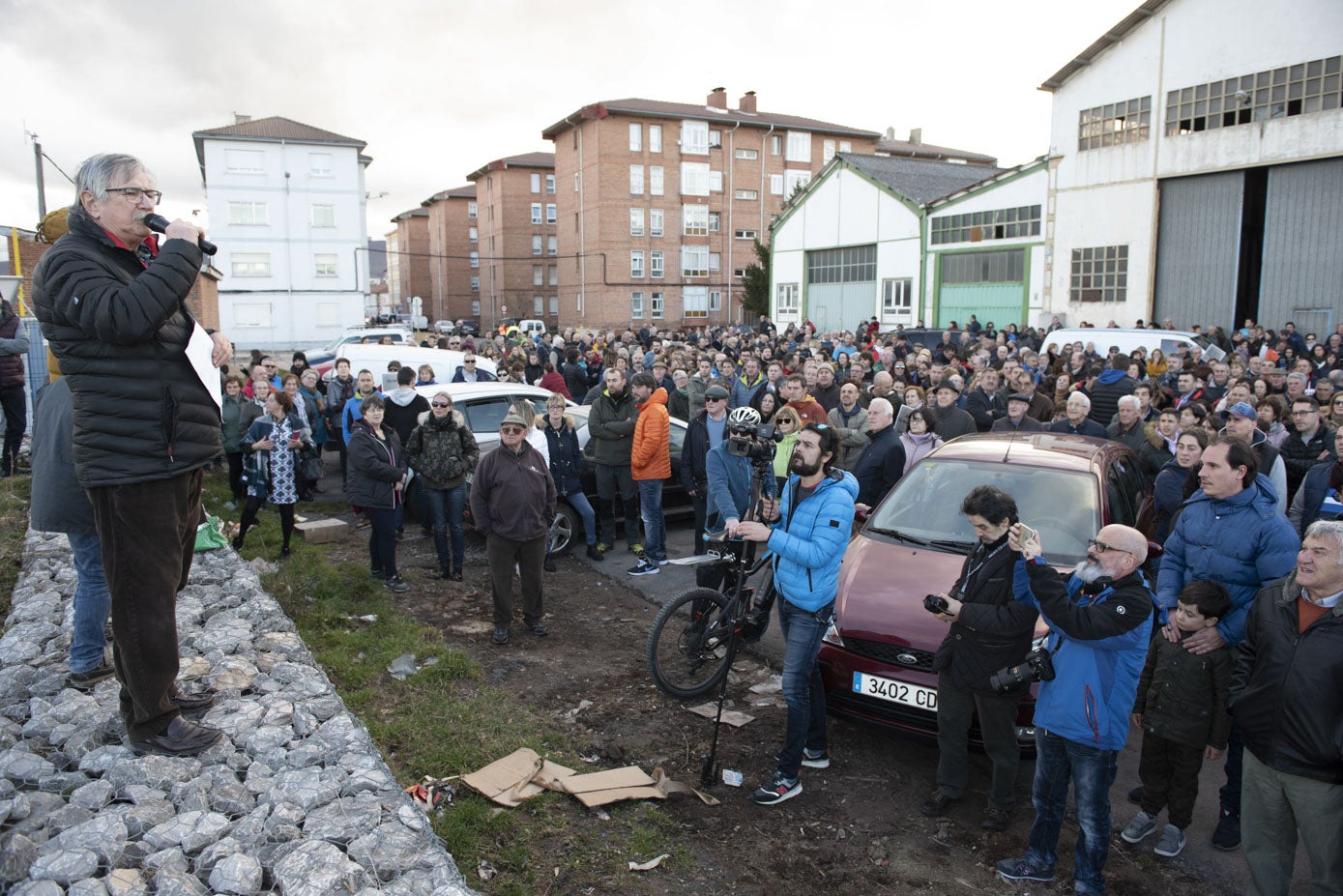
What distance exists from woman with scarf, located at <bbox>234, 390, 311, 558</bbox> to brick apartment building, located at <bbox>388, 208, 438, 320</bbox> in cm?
7777

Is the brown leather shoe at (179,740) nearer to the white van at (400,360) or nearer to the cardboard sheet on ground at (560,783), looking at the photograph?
the cardboard sheet on ground at (560,783)

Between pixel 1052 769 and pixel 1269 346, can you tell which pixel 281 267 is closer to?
pixel 1269 346

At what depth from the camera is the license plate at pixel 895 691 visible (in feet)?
15.7

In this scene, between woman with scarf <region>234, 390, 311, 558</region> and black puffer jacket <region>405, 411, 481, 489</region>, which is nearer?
black puffer jacket <region>405, 411, 481, 489</region>

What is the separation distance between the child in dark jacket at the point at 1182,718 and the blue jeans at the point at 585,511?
19.8ft

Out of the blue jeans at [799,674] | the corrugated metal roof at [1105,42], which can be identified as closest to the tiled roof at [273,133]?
the corrugated metal roof at [1105,42]

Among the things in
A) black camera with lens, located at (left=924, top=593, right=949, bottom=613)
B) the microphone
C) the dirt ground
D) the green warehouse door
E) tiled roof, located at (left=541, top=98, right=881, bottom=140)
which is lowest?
the dirt ground

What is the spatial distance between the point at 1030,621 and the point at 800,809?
1.58m

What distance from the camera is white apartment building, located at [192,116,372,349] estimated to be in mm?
47719

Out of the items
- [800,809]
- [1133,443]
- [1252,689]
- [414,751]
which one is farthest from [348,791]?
[1133,443]

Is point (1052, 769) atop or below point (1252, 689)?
below

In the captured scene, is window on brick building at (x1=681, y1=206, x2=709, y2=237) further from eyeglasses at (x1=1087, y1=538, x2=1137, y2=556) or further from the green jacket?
eyeglasses at (x1=1087, y1=538, x2=1137, y2=556)

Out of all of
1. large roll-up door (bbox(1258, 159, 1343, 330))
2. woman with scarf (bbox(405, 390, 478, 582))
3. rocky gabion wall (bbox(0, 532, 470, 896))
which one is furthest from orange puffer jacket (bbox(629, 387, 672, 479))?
large roll-up door (bbox(1258, 159, 1343, 330))

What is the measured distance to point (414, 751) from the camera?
194 inches
